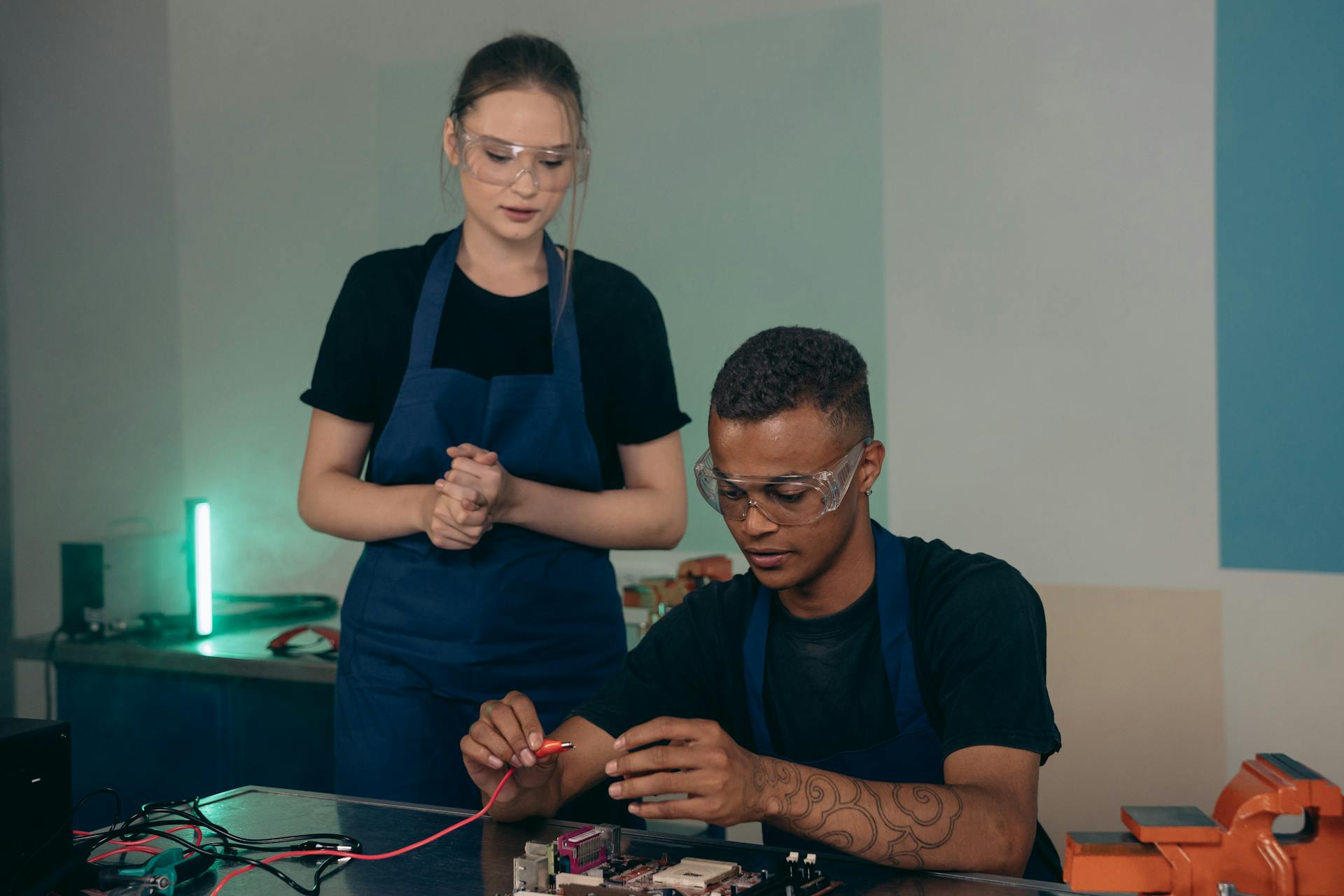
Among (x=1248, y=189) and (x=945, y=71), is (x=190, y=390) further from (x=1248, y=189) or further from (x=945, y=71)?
(x=1248, y=189)

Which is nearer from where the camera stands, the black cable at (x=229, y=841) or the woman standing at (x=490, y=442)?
the black cable at (x=229, y=841)

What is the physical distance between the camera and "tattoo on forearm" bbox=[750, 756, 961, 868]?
1.51 meters

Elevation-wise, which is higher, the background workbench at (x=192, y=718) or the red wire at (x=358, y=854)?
the red wire at (x=358, y=854)

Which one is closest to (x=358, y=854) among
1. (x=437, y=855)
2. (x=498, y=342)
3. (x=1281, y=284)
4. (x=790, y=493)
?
A: (x=437, y=855)

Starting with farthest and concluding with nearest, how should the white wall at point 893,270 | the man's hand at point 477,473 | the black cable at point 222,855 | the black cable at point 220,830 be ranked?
the white wall at point 893,270, the man's hand at point 477,473, the black cable at point 220,830, the black cable at point 222,855

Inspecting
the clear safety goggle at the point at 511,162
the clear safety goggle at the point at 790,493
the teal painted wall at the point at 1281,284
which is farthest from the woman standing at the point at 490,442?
the teal painted wall at the point at 1281,284

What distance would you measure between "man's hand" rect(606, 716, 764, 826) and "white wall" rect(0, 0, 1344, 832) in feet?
6.62

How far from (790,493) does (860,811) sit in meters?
0.44

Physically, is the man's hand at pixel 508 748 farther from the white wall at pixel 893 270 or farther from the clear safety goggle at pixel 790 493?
the white wall at pixel 893 270

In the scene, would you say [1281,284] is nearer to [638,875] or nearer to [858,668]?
[858,668]

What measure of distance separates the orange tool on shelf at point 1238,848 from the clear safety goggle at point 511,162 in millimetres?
1377

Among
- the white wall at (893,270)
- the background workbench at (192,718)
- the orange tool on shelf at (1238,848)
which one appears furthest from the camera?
the background workbench at (192,718)

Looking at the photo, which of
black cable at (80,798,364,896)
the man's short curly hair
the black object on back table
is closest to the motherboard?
the black object on back table

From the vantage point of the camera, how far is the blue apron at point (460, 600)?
209cm
